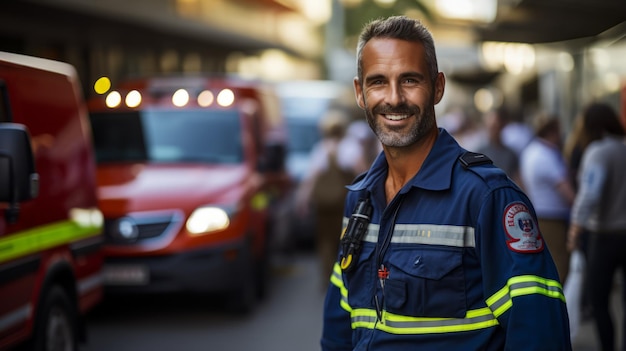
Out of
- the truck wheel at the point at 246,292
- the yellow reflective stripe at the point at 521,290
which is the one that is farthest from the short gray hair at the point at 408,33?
the truck wheel at the point at 246,292

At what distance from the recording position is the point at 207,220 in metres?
9.38

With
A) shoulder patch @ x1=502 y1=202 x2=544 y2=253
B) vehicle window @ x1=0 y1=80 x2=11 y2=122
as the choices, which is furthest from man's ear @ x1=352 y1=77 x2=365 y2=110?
vehicle window @ x1=0 y1=80 x2=11 y2=122

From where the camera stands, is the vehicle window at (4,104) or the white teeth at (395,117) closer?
the white teeth at (395,117)

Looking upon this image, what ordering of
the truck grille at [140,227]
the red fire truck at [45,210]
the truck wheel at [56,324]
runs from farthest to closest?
1. the truck grille at [140,227]
2. the truck wheel at [56,324]
3. the red fire truck at [45,210]

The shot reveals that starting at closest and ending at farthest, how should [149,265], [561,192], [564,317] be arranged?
[564,317], [561,192], [149,265]

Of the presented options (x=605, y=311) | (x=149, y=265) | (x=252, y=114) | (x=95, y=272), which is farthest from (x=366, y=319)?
(x=252, y=114)

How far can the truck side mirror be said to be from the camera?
5.11 metres

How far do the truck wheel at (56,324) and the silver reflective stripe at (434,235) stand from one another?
3.75 metres

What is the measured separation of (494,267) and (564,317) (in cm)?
22

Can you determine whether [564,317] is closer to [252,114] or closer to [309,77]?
[252,114]

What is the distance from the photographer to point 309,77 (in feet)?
171

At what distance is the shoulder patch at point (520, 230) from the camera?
2.67m

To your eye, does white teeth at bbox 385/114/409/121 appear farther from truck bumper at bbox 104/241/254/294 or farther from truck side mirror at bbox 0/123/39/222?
truck bumper at bbox 104/241/254/294

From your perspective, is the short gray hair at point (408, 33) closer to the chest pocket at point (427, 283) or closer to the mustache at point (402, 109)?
the mustache at point (402, 109)
